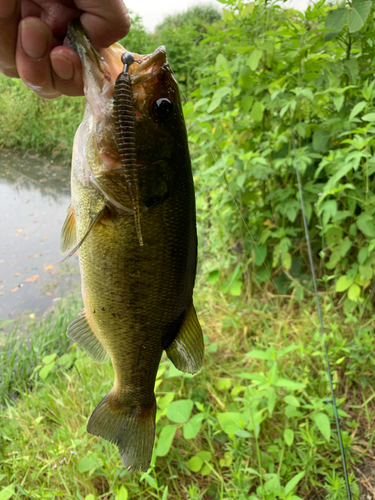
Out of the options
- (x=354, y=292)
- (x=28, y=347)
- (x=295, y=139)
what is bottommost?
(x=28, y=347)

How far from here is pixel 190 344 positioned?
1.16m

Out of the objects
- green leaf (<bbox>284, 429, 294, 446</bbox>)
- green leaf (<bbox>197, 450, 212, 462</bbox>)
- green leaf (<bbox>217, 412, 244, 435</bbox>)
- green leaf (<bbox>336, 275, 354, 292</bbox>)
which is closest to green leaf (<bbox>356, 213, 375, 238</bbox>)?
green leaf (<bbox>336, 275, 354, 292</bbox>)

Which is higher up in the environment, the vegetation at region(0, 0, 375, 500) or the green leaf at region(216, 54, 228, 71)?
the green leaf at region(216, 54, 228, 71)

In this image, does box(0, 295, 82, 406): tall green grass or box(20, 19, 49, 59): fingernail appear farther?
box(0, 295, 82, 406): tall green grass

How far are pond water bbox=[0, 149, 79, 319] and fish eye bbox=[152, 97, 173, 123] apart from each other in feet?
12.5

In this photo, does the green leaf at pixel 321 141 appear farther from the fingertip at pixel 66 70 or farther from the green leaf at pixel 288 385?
the fingertip at pixel 66 70

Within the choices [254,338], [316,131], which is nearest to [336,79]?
[316,131]

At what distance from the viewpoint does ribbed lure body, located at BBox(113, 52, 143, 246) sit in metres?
0.89

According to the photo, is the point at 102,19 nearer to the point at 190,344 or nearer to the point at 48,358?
the point at 190,344

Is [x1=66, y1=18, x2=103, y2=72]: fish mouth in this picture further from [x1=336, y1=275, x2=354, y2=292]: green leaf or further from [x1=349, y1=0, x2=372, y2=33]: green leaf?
[x1=336, y1=275, x2=354, y2=292]: green leaf

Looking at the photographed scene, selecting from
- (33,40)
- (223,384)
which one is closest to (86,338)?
(33,40)

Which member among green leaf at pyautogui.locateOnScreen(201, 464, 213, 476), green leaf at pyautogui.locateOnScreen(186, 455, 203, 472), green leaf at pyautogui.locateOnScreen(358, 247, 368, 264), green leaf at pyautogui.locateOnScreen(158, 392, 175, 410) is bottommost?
green leaf at pyautogui.locateOnScreen(201, 464, 213, 476)

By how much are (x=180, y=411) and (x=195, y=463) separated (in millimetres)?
364

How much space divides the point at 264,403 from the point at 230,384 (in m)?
0.38
